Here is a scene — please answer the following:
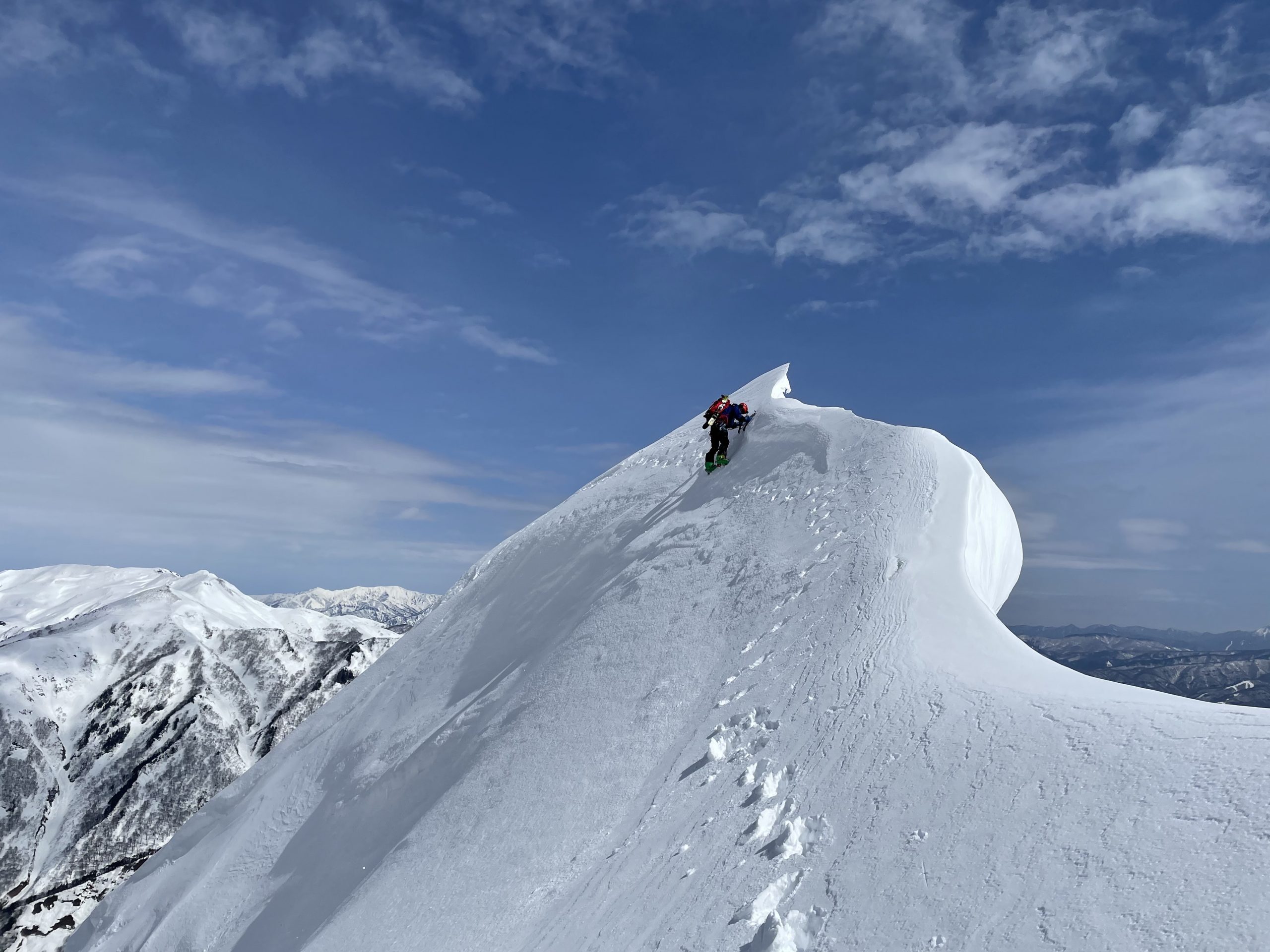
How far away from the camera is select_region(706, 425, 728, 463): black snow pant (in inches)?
1242

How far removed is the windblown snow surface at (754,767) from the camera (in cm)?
920

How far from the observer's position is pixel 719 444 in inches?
1249

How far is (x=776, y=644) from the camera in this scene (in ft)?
60.5

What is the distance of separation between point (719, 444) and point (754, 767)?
61.1 feet

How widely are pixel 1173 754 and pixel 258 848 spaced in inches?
1161

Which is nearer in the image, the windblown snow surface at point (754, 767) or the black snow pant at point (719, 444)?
the windblown snow surface at point (754, 767)

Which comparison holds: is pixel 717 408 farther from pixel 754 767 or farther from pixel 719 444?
pixel 754 767

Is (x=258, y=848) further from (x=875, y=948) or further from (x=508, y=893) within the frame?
(x=875, y=948)

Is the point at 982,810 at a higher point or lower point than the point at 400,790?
higher

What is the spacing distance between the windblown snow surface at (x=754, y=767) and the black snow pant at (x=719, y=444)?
23.1 inches

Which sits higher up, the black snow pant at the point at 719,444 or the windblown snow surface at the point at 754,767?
the black snow pant at the point at 719,444

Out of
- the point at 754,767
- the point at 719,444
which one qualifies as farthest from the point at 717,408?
the point at 754,767

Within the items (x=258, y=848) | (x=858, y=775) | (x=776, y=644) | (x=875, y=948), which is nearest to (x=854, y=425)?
(x=776, y=644)

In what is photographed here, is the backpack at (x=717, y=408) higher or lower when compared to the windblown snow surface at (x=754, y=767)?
higher
